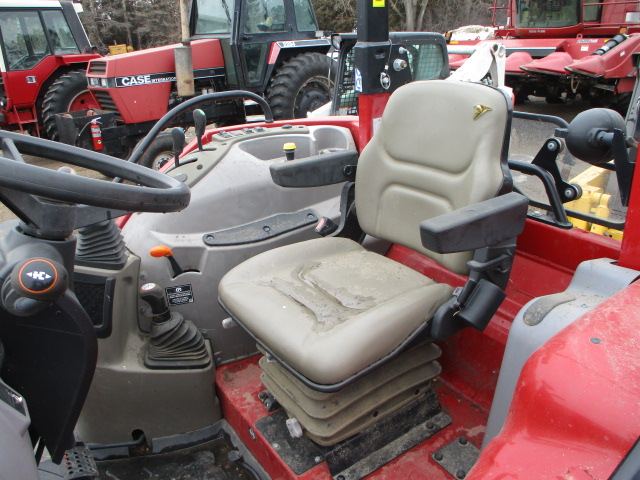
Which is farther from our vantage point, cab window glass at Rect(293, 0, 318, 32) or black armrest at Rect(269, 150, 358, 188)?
cab window glass at Rect(293, 0, 318, 32)

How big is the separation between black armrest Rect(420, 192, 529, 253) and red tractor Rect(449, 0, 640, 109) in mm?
6780

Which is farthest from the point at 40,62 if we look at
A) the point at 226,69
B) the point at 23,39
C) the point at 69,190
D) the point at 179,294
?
the point at 69,190

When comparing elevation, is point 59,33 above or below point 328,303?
above

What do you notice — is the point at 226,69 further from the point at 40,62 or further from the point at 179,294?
the point at 179,294

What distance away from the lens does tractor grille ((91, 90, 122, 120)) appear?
19.2ft

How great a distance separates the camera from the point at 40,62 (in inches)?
285

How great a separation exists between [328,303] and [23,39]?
7.62 metres

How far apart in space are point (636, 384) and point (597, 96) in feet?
29.5

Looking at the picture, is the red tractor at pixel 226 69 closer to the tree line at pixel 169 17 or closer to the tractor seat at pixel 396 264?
the tractor seat at pixel 396 264

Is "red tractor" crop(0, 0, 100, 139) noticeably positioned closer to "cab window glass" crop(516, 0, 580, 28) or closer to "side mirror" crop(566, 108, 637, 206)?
"side mirror" crop(566, 108, 637, 206)

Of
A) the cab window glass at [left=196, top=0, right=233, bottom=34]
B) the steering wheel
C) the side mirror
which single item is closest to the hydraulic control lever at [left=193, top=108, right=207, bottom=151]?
the steering wheel

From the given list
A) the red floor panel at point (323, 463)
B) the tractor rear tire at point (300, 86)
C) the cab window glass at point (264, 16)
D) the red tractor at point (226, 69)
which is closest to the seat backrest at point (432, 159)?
the red floor panel at point (323, 463)

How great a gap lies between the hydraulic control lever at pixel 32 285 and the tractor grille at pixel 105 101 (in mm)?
5480

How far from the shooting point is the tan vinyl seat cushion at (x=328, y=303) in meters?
1.23
